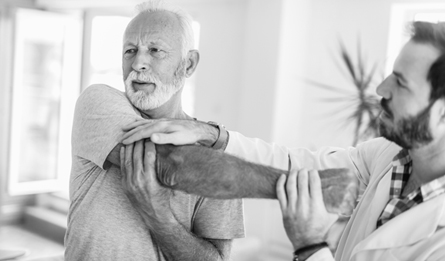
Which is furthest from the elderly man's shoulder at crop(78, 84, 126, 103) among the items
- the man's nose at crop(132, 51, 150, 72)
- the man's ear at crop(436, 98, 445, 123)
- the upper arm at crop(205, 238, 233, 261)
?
the man's ear at crop(436, 98, 445, 123)

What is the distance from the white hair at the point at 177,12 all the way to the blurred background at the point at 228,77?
4.59 feet

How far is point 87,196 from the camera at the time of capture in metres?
1.47

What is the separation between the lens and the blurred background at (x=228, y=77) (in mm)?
4426

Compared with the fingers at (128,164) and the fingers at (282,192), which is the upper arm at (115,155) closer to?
the fingers at (128,164)

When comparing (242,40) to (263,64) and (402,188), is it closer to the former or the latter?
(263,64)

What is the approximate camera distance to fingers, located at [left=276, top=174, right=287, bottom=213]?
1216mm

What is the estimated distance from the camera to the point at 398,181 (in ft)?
4.78

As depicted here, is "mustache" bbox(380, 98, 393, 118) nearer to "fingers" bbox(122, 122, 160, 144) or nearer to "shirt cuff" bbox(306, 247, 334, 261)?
"shirt cuff" bbox(306, 247, 334, 261)

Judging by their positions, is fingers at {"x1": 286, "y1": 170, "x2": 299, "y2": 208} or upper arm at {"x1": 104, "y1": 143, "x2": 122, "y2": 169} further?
upper arm at {"x1": 104, "y1": 143, "x2": 122, "y2": 169}

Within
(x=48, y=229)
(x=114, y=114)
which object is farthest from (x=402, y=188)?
(x=48, y=229)

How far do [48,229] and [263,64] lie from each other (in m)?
3.48

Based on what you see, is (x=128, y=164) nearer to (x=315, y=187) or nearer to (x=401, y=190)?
(x=315, y=187)

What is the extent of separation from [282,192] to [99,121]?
559 mm

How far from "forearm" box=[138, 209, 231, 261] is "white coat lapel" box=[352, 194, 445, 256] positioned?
0.46m
